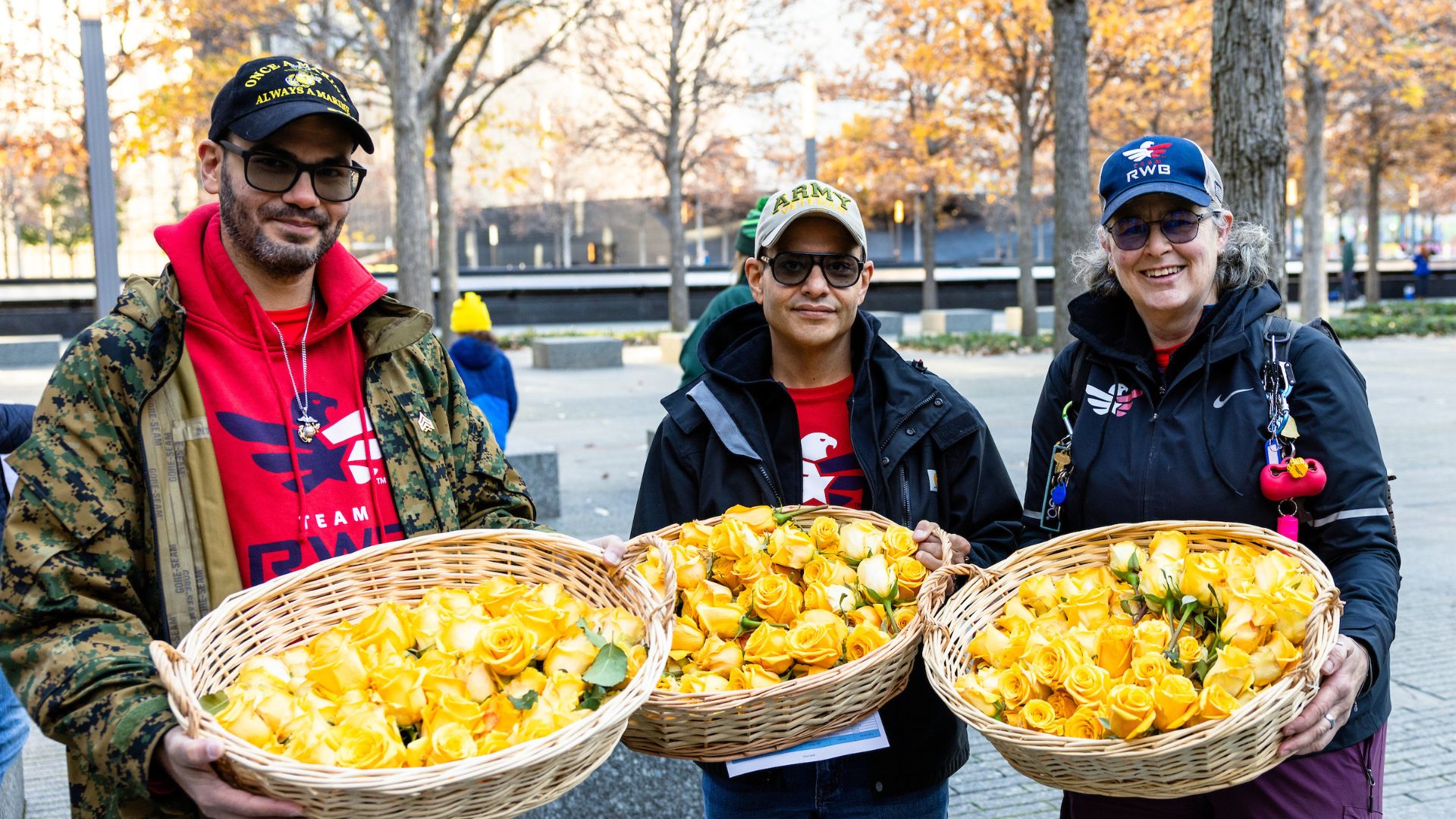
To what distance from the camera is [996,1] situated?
18.8 meters

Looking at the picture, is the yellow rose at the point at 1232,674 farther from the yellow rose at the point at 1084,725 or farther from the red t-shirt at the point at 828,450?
the red t-shirt at the point at 828,450

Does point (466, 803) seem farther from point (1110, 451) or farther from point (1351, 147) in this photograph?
point (1351, 147)

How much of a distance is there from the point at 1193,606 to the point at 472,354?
4896 millimetres

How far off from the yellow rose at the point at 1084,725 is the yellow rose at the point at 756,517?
769 mm

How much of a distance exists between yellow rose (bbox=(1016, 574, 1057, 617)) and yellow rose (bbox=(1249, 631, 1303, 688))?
424 millimetres

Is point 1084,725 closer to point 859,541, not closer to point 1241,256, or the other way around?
point 859,541

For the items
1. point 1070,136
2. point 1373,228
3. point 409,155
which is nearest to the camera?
point 1070,136

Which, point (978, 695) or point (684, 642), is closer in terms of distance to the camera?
point (978, 695)

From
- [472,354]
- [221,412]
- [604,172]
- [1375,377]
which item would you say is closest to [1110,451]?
[221,412]

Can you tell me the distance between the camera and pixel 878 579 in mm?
2393

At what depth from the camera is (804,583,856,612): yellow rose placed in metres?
2.39

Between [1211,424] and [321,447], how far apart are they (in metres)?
1.86

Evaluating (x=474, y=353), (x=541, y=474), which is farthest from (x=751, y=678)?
(x=541, y=474)

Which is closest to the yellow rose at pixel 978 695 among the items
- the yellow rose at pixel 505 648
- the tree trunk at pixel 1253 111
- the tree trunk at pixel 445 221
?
the yellow rose at pixel 505 648
